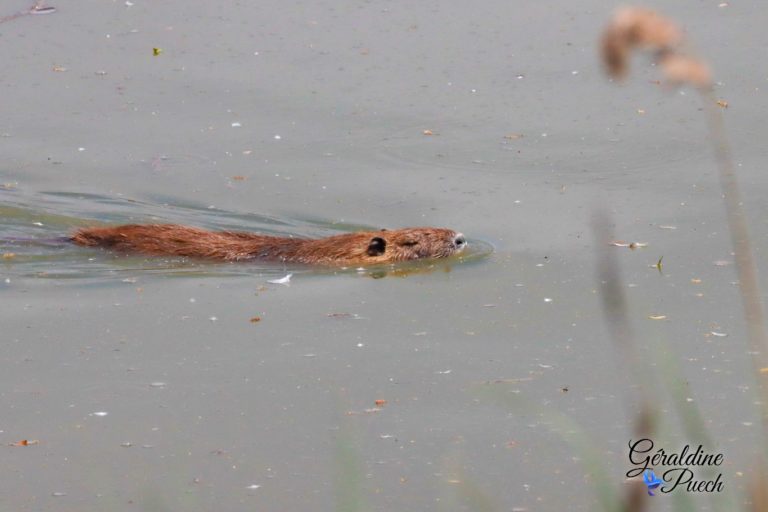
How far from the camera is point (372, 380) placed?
5.14 metres

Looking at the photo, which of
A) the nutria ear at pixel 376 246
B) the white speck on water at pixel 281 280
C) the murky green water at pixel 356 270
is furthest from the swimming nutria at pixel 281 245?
the white speck on water at pixel 281 280

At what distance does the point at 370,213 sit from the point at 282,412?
309 centimetres

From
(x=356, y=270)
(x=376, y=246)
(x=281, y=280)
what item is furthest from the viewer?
(x=376, y=246)

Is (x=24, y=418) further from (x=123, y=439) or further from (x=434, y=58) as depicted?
(x=434, y=58)

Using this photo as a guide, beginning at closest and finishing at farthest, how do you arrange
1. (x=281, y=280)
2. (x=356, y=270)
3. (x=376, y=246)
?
(x=281, y=280), (x=356, y=270), (x=376, y=246)

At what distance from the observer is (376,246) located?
282 inches

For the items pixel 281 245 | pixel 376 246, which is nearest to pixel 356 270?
pixel 376 246

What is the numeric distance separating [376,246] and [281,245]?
0.51 m

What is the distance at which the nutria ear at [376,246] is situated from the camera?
716 cm

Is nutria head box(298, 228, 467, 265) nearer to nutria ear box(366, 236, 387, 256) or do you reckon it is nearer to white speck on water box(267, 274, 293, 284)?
nutria ear box(366, 236, 387, 256)

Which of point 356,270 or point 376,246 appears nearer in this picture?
point 356,270

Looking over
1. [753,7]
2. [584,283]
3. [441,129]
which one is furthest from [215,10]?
[584,283]

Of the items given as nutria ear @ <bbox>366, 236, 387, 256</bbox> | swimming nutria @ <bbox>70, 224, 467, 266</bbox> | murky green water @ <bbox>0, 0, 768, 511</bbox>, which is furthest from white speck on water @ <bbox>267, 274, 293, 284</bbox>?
nutria ear @ <bbox>366, 236, 387, 256</bbox>

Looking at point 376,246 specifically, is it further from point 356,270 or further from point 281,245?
point 281,245
